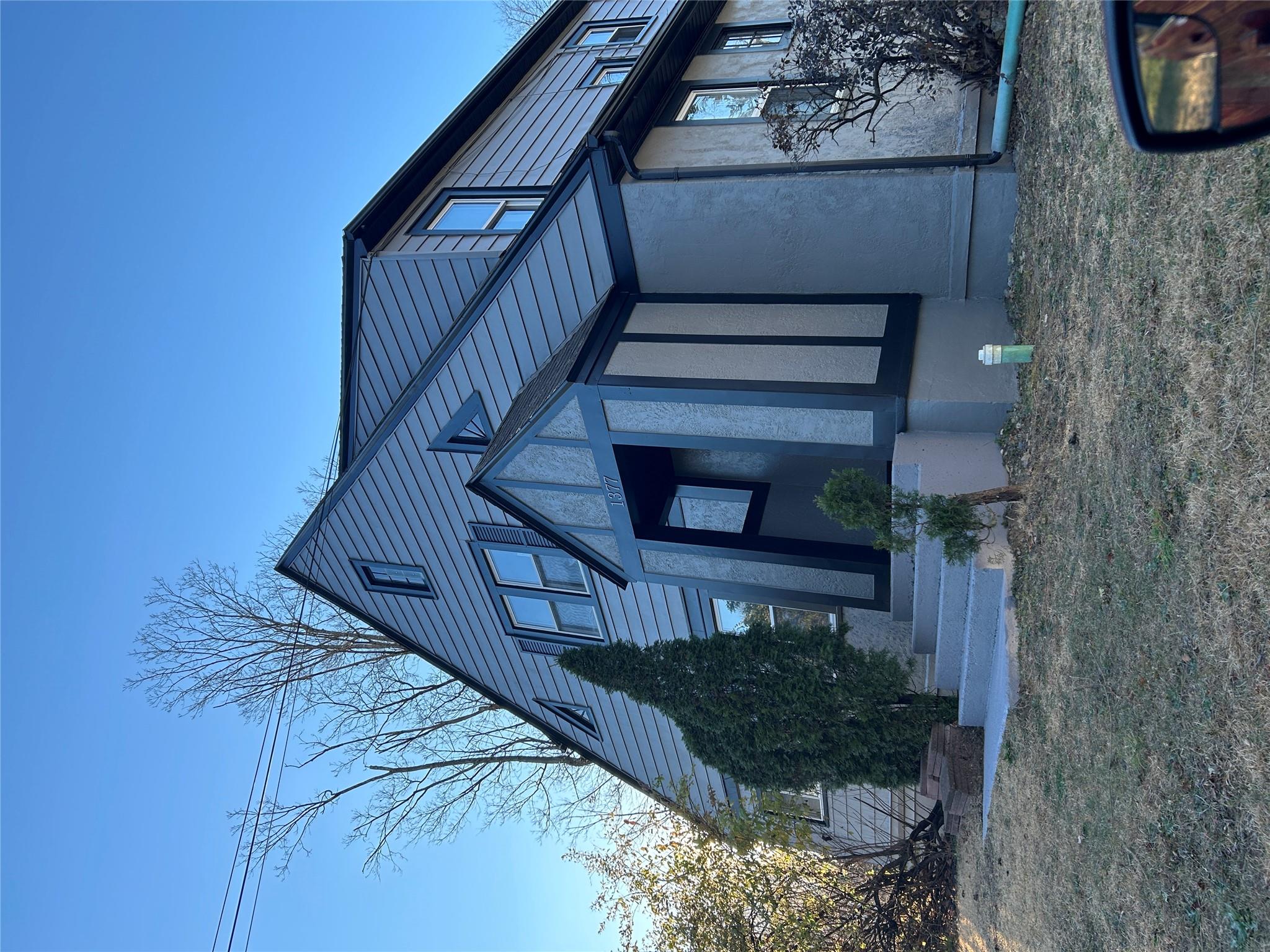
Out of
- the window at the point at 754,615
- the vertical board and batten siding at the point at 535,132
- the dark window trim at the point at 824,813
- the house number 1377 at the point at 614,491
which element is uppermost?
the vertical board and batten siding at the point at 535,132

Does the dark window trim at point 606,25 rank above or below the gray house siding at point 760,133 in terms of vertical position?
above

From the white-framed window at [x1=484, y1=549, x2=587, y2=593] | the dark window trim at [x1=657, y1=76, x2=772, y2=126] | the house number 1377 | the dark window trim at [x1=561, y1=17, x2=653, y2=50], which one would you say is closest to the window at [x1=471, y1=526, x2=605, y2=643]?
the white-framed window at [x1=484, y1=549, x2=587, y2=593]

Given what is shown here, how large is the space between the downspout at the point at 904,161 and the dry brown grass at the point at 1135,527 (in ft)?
0.51

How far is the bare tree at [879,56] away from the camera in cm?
816

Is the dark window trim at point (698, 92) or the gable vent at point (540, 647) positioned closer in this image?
the dark window trim at point (698, 92)

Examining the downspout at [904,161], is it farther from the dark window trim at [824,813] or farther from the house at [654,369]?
the dark window trim at [824,813]

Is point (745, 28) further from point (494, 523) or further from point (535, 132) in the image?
point (494, 523)

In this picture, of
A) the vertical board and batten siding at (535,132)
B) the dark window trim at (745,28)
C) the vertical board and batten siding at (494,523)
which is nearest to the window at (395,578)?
the vertical board and batten siding at (494,523)

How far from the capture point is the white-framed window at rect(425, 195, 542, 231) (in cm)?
1134

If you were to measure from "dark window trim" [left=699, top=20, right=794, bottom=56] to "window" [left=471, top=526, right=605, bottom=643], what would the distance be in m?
7.13

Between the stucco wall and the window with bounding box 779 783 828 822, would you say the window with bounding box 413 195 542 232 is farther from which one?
the window with bounding box 779 783 828 822

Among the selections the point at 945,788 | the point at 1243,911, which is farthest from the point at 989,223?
the point at 945,788

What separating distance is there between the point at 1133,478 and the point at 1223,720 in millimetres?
1507

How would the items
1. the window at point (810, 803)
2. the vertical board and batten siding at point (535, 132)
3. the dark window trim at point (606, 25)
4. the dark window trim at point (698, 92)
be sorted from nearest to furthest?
1. the dark window trim at point (698, 92)
2. the vertical board and batten siding at point (535, 132)
3. the window at point (810, 803)
4. the dark window trim at point (606, 25)
